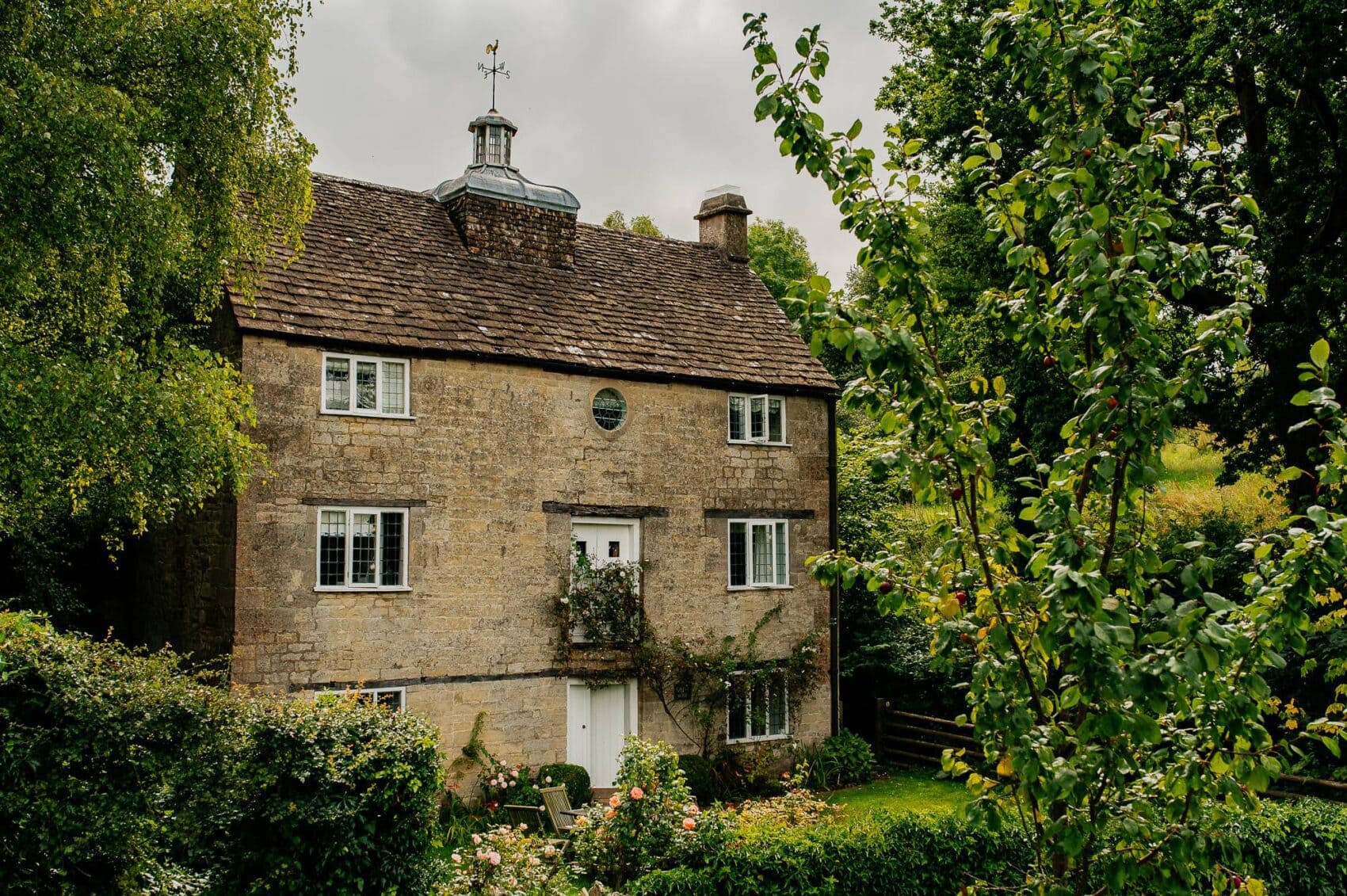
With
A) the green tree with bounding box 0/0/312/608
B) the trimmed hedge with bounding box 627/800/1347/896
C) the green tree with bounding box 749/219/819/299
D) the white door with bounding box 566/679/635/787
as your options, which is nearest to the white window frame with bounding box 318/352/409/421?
the green tree with bounding box 0/0/312/608

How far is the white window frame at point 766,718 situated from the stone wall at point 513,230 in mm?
9462

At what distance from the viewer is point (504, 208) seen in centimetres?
2283

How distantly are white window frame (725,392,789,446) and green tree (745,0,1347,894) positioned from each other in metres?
17.1

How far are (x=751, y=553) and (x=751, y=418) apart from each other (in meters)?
2.84

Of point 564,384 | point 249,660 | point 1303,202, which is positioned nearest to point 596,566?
point 564,384

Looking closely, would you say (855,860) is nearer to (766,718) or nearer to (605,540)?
(605,540)

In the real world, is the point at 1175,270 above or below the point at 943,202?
below

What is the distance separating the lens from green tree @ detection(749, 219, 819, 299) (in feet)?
165

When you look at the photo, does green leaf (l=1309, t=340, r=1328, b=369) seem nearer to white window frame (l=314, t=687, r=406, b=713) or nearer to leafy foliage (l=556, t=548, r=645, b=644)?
white window frame (l=314, t=687, r=406, b=713)

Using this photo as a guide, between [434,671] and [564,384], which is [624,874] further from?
[564,384]

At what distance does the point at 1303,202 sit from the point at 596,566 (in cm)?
1410

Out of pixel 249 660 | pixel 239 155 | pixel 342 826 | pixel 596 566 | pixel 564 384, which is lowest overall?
pixel 342 826

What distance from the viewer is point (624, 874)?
1263 centimetres

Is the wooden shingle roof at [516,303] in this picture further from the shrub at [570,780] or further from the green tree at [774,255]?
the green tree at [774,255]
